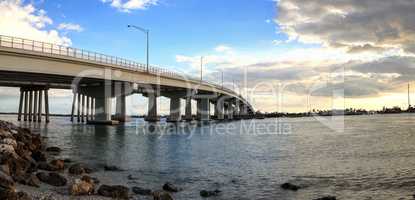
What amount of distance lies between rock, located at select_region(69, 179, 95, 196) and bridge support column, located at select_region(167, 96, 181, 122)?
11210cm

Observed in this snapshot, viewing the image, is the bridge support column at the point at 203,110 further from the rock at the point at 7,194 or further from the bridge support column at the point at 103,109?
the rock at the point at 7,194

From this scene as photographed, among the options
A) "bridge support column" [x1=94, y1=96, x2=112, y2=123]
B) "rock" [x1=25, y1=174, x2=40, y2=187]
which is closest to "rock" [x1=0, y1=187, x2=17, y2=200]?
"rock" [x1=25, y1=174, x2=40, y2=187]

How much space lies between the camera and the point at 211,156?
39438 mm

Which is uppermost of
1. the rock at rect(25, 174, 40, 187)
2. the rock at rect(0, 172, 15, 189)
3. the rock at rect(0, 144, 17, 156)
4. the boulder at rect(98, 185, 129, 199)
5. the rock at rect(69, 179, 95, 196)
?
the rock at rect(0, 144, 17, 156)

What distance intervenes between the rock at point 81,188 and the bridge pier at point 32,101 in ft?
380

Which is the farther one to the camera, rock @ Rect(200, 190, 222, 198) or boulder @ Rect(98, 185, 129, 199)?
rock @ Rect(200, 190, 222, 198)

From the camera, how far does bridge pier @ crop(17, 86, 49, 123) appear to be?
5094 inches

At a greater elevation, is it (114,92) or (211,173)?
(114,92)

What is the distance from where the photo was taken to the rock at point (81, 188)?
59.3 feet

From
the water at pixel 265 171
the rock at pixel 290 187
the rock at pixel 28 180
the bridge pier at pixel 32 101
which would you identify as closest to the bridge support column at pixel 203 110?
the bridge pier at pixel 32 101

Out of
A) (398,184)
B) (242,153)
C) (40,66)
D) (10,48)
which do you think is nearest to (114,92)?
(40,66)

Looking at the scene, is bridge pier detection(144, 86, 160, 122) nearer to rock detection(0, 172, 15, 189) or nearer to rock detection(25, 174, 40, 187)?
rock detection(25, 174, 40, 187)

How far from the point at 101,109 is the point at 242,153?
55.3 meters

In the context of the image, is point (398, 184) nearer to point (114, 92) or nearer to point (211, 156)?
point (211, 156)
